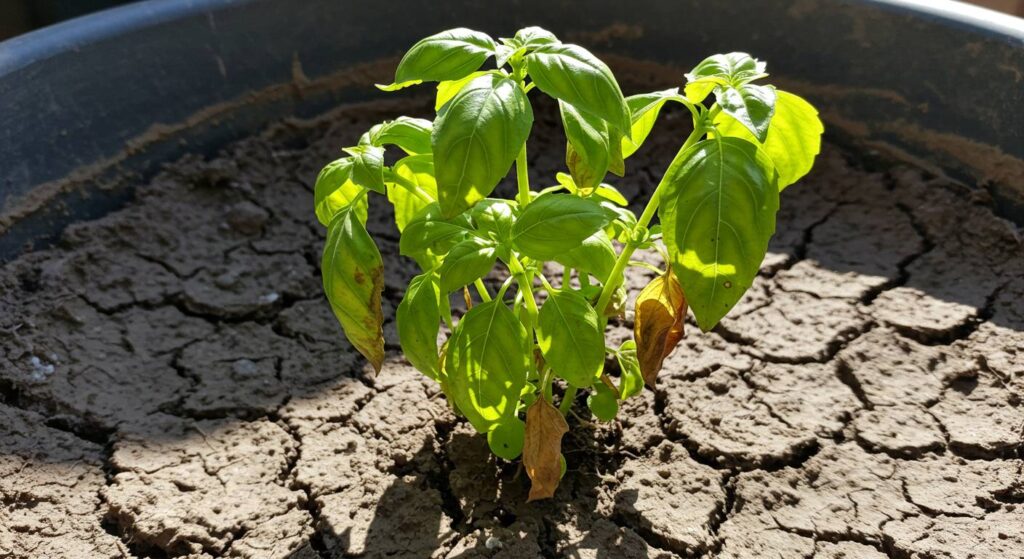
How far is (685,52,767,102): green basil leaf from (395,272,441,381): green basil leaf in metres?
0.51

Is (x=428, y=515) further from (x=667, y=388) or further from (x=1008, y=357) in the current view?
(x=1008, y=357)

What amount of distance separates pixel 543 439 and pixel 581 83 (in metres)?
0.62

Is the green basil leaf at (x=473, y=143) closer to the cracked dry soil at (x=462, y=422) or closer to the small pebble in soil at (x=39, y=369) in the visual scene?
the cracked dry soil at (x=462, y=422)

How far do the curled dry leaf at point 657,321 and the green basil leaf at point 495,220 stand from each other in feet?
0.79

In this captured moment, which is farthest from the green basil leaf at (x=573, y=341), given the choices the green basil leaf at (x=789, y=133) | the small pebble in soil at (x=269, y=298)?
the small pebble in soil at (x=269, y=298)

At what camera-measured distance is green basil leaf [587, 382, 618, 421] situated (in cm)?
174

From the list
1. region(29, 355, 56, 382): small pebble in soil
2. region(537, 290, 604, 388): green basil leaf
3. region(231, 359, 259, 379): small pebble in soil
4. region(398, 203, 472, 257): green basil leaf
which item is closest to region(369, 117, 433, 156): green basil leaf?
region(398, 203, 472, 257): green basil leaf

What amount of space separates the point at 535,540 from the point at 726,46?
1647mm

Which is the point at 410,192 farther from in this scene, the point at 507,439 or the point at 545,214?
the point at 507,439

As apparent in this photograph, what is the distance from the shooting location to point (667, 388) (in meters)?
2.02

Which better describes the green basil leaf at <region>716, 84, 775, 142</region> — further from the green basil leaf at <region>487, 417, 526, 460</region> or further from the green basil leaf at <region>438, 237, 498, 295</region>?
the green basil leaf at <region>487, 417, 526, 460</region>

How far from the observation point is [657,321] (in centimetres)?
147

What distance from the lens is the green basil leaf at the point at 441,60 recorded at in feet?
4.48

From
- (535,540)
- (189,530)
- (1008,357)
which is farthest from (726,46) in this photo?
(189,530)
